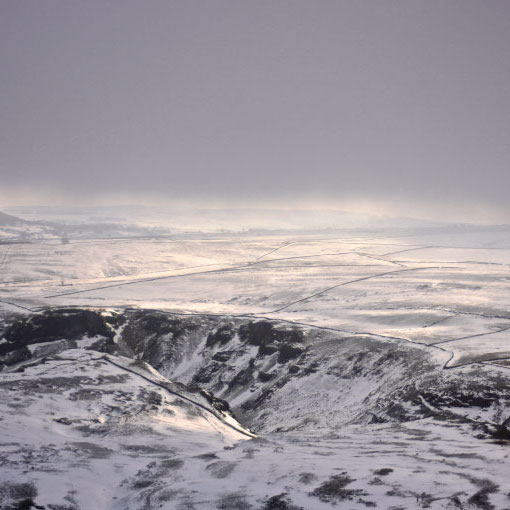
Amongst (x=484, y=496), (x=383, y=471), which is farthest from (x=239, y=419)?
(x=484, y=496)

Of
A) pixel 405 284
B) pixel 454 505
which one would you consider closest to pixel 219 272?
pixel 405 284

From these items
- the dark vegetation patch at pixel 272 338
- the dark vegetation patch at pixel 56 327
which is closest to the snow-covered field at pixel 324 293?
the dark vegetation patch at pixel 272 338

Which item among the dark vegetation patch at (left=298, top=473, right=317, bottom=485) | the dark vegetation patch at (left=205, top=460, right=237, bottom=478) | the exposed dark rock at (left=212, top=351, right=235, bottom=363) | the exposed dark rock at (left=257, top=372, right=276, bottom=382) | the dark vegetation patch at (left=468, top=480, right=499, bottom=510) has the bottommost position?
the exposed dark rock at (left=257, top=372, right=276, bottom=382)

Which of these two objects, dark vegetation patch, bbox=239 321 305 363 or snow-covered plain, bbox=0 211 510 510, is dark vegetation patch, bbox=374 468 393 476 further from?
dark vegetation patch, bbox=239 321 305 363

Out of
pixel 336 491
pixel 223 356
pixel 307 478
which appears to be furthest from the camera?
Result: pixel 223 356

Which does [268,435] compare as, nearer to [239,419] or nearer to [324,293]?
[239,419]

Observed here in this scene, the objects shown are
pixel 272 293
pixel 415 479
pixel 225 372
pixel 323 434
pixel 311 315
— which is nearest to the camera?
pixel 415 479

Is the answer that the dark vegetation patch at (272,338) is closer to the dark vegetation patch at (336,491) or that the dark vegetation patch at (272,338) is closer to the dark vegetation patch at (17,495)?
the dark vegetation patch at (336,491)

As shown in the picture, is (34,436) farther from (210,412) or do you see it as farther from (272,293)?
(272,293)

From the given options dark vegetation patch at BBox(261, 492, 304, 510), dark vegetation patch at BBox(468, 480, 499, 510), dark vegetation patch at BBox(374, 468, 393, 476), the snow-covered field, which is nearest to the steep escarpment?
the snow-covered field

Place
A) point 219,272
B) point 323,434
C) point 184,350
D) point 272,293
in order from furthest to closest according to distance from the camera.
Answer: point 219,272
point 272,293
point 184,350
point 323,434

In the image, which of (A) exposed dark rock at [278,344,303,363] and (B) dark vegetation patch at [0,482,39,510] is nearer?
(B) dark vegetation patch at [0,482,39,510]
